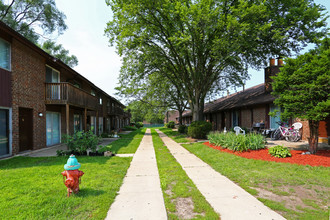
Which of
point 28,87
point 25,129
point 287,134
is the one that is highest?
point 28,87

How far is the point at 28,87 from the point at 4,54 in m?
1.90

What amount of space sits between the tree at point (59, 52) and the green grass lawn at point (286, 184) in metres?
29.8

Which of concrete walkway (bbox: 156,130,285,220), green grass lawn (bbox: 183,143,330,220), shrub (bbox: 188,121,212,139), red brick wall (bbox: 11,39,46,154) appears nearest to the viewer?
concrete walkway (bbox: 156,130,285,220)

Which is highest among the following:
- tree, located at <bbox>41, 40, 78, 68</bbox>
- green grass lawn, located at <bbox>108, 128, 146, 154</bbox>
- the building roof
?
tree, located at <bbox>41, 40, 78, 68</bbox>

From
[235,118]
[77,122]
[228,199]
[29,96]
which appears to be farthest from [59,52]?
[228,199]

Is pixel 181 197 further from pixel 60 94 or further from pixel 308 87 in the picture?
pixel 60 94

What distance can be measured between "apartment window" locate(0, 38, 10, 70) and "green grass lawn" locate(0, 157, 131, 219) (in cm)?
466

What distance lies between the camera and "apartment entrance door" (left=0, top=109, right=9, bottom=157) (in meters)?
7.60

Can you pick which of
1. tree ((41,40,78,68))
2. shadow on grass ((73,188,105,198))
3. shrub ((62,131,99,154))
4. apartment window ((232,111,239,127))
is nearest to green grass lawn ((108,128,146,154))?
shrub ((62,131,99,154))

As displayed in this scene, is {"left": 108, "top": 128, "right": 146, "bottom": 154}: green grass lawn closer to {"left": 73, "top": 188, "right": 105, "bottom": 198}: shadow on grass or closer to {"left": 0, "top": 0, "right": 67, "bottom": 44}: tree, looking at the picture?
{"left": 73, "top": 188, "right": 105, "bottom": 198}: shadow on grass

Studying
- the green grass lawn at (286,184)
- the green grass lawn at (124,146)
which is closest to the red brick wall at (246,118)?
the green grass lawn at (124,146)

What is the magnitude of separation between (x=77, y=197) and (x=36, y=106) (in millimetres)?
8387

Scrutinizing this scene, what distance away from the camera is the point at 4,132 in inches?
305

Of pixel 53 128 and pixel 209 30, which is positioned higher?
pixel 209 30
